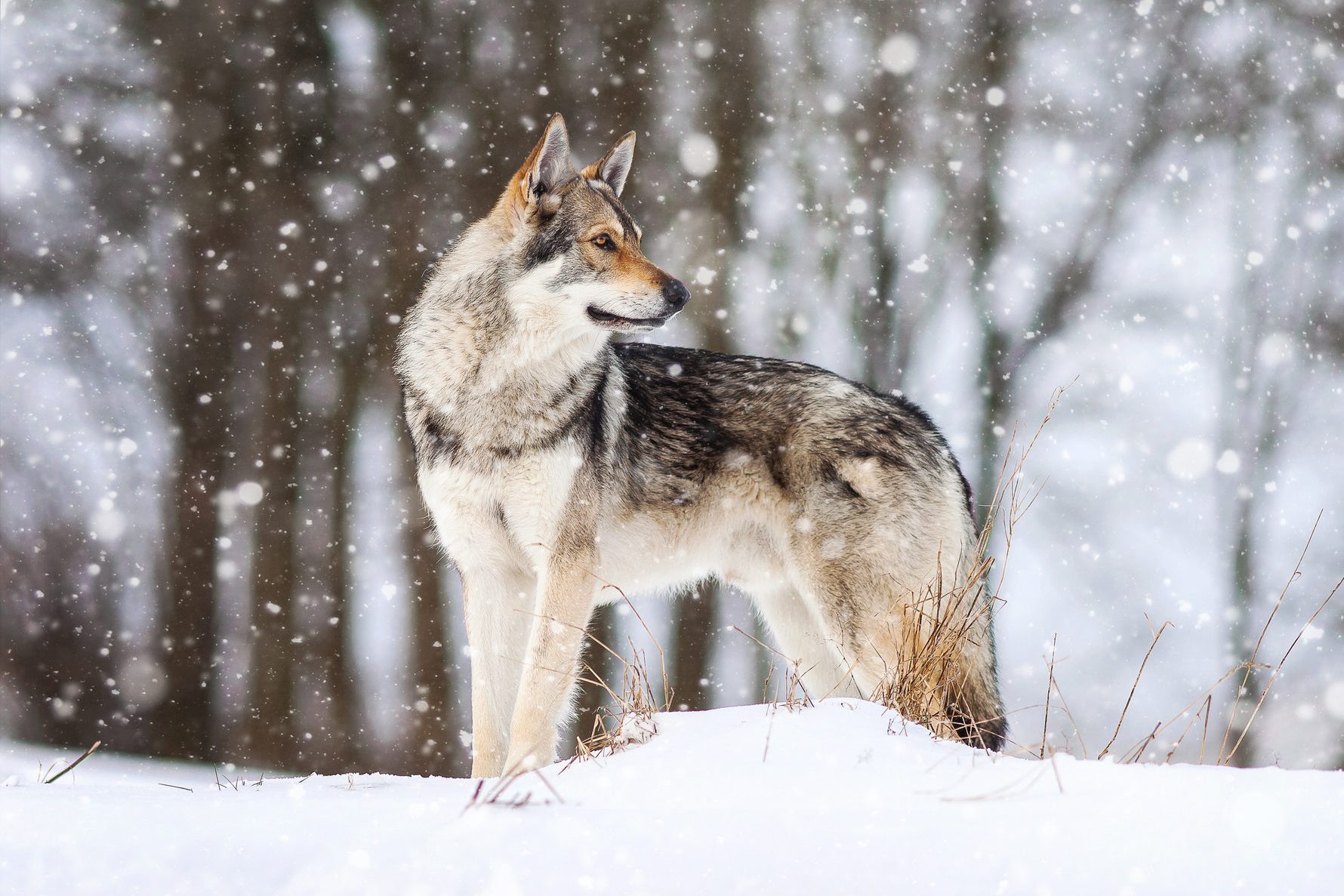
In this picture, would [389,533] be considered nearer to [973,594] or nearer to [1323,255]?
[973,594]

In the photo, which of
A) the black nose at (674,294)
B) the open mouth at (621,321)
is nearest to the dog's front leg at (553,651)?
the open mouth at (621,321)

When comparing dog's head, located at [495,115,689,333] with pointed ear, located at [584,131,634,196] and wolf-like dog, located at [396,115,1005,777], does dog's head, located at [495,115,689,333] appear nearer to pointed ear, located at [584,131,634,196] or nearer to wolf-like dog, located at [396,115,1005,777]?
wolf-like dog, located at [396,115,1005,777]

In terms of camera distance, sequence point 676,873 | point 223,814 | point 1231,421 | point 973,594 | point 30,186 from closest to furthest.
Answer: point 676,873 < point 223,814 < point 973,594 < point 30,186 < point 1231,421

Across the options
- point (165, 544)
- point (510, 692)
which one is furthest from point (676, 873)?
point (165, 544)

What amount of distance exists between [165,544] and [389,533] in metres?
1.90

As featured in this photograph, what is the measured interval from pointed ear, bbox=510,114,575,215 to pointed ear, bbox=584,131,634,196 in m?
0.23

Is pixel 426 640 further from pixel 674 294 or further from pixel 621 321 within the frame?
pixel 674 294

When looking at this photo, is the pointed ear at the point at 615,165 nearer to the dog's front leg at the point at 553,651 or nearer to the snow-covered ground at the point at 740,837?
the dog's front leg at the point at 553,651

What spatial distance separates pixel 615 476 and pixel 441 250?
3.56m

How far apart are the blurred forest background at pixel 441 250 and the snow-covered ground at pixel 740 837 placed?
5342 mm

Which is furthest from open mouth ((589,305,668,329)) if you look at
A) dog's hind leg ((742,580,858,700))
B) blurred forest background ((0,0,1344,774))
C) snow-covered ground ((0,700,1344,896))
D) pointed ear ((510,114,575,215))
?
blurred forest background ((0,0,1344,774))

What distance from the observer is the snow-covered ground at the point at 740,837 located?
5.35ft

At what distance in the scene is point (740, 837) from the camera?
1800 mm

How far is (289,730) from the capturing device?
24.2ft
